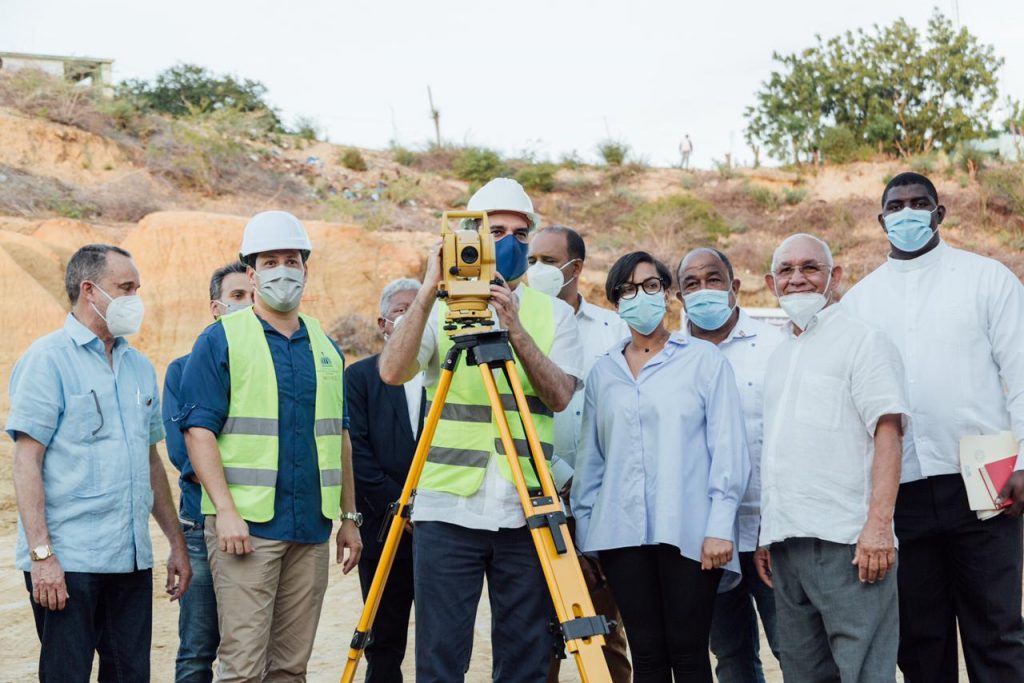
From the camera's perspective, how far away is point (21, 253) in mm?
13289

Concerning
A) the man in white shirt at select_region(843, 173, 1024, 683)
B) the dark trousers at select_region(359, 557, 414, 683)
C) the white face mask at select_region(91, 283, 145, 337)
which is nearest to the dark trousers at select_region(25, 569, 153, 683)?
the white face mask at select_region(91, 283, 145, 337)

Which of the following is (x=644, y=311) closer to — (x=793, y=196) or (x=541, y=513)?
(x=541, y=513)

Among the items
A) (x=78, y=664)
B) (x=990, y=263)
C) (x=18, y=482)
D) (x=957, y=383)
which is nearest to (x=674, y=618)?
(x=957, y=383)

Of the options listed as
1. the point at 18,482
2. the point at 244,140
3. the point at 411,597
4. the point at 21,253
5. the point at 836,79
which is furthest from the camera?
the point at 836,79

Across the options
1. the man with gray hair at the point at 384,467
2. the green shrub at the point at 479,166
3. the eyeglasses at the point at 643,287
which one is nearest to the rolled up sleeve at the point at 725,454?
the eyeglasses at the point at 643,287

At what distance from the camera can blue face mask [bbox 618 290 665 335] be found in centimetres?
392

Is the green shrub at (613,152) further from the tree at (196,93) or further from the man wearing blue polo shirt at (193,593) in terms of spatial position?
the man wearing blue polo shirt at (193,593)

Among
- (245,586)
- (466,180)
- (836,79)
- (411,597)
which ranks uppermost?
(836,79)

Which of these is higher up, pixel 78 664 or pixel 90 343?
pixel 90 343

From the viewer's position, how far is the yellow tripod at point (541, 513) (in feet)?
10.0

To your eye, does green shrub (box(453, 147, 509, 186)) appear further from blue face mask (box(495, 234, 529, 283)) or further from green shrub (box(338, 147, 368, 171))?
blue face mask (box(495, 234, 529, 283))

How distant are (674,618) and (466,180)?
893 inches

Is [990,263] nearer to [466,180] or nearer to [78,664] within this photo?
[78,664]

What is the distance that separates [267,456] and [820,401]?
80.0 inches
